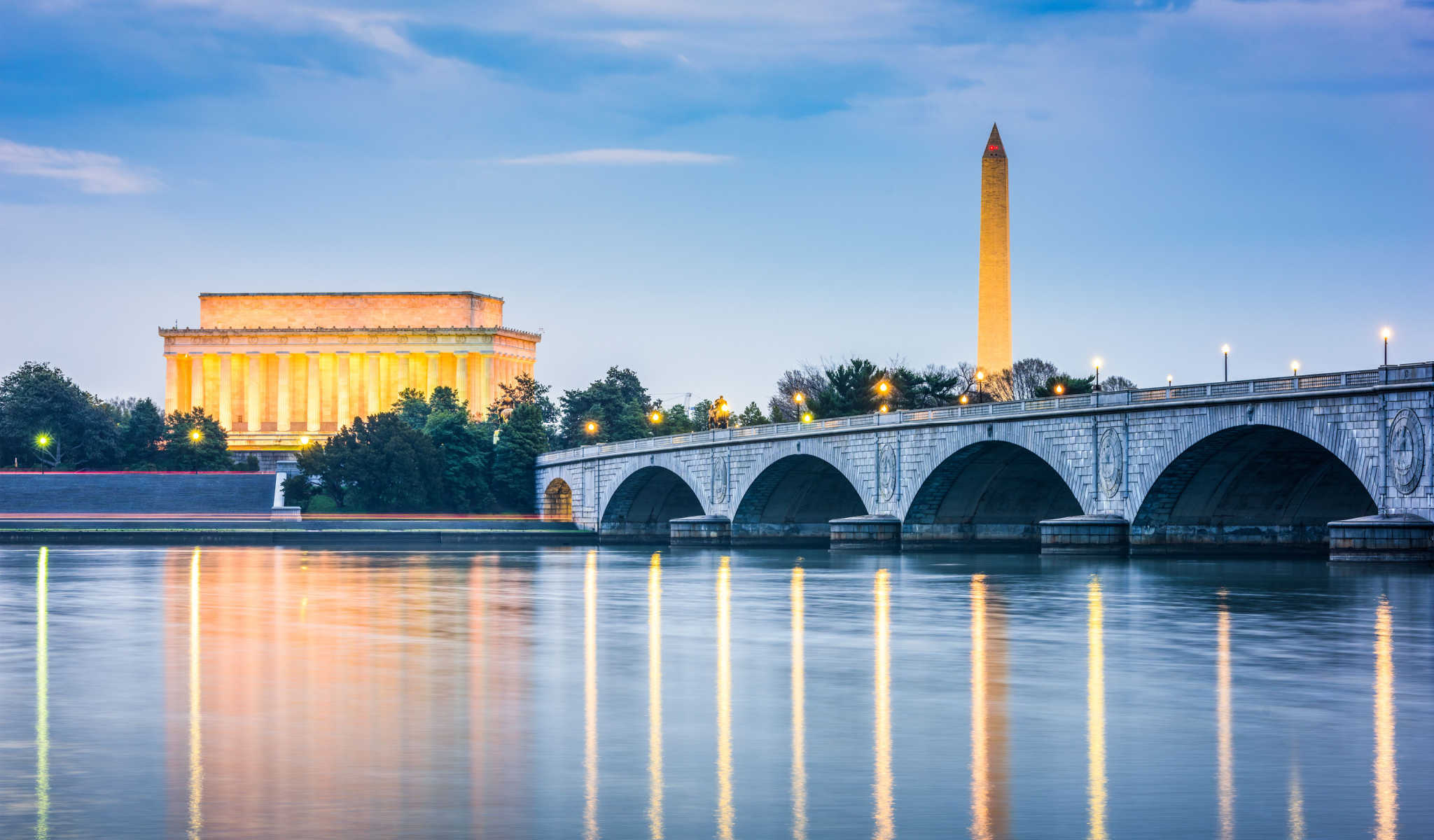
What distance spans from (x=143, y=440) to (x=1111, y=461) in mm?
105522

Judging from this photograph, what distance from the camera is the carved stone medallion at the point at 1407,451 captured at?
5000cm

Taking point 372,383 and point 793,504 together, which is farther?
point 372,383

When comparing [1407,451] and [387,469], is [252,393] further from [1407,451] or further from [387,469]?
[1407,451]

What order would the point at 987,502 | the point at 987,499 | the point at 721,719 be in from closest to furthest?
the point at 721,719 → the point at 987,499 → the point at 987,502

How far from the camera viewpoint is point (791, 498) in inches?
3757

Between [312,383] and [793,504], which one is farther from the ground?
[312,383]

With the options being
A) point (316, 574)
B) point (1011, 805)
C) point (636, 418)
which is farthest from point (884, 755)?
point (636, 418)

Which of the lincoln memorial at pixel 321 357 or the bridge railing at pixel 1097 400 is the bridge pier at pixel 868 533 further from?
the lincoln memorial at pixel 321 357

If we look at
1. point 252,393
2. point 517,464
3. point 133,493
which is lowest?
point 133,493

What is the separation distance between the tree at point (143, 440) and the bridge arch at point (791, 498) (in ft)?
233

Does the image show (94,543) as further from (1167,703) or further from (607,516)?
(1167,703)

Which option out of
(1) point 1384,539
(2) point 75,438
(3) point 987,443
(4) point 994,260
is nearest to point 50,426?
(2) point 75,438

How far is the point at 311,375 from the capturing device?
180 meters

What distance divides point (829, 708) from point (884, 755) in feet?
11.2
